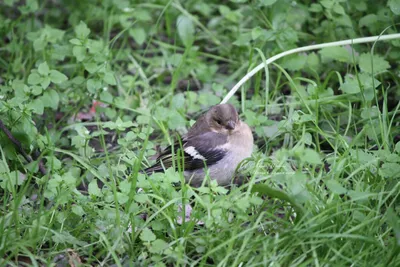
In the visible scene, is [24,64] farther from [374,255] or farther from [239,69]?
[374,255]

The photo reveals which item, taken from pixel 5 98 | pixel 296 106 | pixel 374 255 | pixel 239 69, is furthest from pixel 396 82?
pixel 5 98

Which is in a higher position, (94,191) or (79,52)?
(79,52)

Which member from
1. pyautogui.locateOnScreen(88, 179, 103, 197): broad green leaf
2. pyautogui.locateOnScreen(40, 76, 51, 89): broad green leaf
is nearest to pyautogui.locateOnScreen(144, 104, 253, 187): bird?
pyautogui.locateOnScreen(88, 179, 103, 197): broad green leaf

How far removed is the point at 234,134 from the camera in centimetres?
471

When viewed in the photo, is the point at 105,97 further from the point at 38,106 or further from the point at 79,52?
the point at 38,106

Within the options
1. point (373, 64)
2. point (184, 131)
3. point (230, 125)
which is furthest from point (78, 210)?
point (373, 64)

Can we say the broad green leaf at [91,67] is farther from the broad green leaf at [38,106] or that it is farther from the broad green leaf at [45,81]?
the broad green leaf at [38,106]

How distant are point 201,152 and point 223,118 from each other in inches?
12.4

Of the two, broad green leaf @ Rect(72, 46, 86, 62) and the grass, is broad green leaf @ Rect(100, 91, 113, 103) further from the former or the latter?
broad green leaf @ Rect(72, 46, 86, 62)

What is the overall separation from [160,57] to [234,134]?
2012 mm

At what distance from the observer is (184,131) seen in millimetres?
5430

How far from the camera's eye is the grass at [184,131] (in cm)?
344

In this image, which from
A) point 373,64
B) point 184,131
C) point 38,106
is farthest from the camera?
point 184,131

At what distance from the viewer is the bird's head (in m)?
4.72
